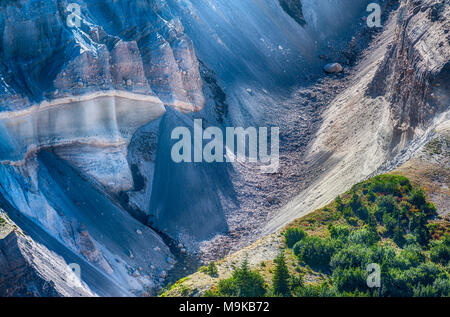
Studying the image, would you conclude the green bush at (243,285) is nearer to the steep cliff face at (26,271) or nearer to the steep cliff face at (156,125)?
the steep cliff face at (26,271)

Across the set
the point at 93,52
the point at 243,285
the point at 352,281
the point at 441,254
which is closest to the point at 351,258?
the point at 352,281

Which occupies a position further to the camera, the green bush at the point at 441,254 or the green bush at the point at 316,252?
the green bush at the point at 316,252

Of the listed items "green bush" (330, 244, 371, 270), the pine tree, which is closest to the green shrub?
"green bush" (330, 244, 371, 270)

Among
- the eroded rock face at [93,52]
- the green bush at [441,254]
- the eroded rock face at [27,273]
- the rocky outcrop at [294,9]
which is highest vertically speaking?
the eroded rock face at [93,52]

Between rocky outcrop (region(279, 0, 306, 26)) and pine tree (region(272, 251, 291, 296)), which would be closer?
pine tree (region(272, 251, 291, 296))

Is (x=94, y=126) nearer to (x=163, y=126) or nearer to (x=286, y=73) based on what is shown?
(x=163, y=126)

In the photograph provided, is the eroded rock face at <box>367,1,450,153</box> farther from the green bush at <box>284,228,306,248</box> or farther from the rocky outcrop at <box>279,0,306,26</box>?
the rocky outcrop at <box>279,0,306,26</box>

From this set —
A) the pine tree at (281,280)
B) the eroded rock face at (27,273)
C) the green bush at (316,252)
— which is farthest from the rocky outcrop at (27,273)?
the green bush at (316,252)

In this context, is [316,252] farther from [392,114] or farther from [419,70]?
[419,70]
